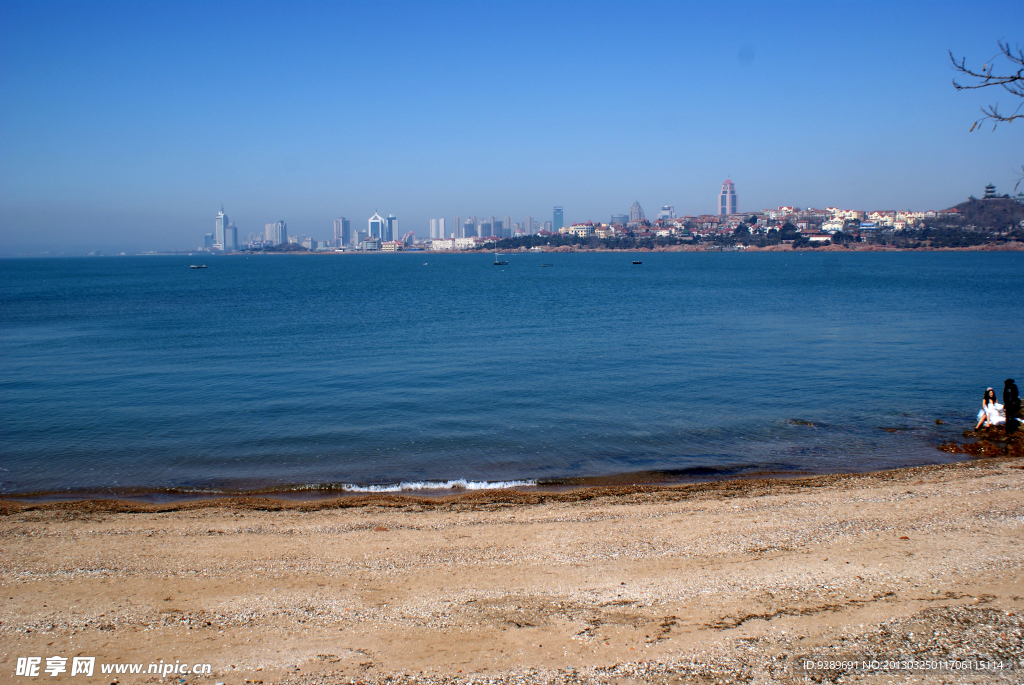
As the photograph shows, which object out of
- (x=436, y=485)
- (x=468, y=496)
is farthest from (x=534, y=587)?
(x=436, y=485)

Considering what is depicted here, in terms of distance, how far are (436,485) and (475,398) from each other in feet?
24.1

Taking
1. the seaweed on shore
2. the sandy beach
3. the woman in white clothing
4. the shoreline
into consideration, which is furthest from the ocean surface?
the sandy beach

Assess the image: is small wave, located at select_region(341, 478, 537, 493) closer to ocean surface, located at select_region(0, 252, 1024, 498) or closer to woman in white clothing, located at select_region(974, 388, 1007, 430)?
ocean surface, located at select_region(0, 252, 1024, 498)

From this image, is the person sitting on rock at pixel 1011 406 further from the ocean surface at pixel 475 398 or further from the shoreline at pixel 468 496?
the shoreline at pixel 468 496

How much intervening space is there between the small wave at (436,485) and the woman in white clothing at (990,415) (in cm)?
1192

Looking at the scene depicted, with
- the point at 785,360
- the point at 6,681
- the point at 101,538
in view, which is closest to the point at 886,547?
the point at 6,681

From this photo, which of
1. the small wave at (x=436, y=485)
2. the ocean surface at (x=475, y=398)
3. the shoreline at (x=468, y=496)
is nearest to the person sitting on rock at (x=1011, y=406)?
the ocean surface at (x=475, y=398)

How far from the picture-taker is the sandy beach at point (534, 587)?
632 cm

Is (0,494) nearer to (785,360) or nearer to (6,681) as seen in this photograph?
(6,681)

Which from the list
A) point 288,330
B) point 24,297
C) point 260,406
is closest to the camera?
point 260,406

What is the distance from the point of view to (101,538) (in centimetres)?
1009

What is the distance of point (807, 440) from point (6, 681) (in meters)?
15.8

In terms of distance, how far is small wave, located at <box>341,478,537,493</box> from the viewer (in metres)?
13.2

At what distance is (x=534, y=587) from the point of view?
8.11 meters
